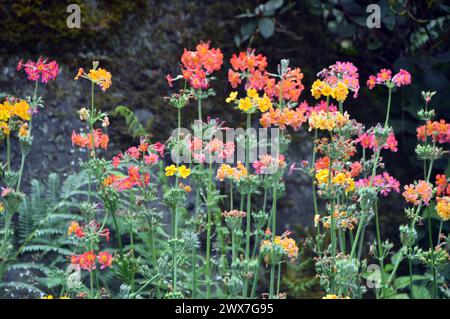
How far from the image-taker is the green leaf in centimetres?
358

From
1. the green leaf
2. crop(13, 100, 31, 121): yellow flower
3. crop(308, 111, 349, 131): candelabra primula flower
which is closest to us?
crop(308, 111, 349, 131): candelabra primula flower

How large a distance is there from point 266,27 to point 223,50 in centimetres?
26

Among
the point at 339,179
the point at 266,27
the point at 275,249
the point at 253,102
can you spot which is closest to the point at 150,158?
the point at 253,102

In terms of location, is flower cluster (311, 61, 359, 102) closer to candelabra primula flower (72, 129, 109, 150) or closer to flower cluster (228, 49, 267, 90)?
flower cluster (228, 49, 267, 90)

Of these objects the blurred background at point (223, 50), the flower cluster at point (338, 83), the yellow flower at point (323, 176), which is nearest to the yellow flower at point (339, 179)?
the yellow flower at point (323, 176)

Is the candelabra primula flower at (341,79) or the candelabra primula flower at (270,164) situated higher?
the candelabra primula flower at (341,79)

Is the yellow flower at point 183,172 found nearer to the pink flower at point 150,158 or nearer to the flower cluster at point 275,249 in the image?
the pink flower at point 150,158

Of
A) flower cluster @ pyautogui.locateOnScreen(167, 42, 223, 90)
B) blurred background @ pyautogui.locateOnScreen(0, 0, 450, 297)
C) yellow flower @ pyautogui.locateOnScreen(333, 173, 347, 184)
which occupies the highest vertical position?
blurred background @ pyautogui.locateOnScreen(0, 0, 450, 297)

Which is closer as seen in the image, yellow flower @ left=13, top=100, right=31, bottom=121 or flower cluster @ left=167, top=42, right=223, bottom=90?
yellow flower @ left=13, top=100, right=31, bottom=121

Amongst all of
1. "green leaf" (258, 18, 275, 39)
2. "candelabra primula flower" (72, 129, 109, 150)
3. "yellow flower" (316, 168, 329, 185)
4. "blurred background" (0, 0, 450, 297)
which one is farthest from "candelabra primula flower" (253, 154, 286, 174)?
"green leaf" (258, 18, 275, 39)

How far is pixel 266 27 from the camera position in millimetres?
3605

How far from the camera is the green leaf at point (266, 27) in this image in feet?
11.7

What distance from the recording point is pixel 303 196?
142 inches
